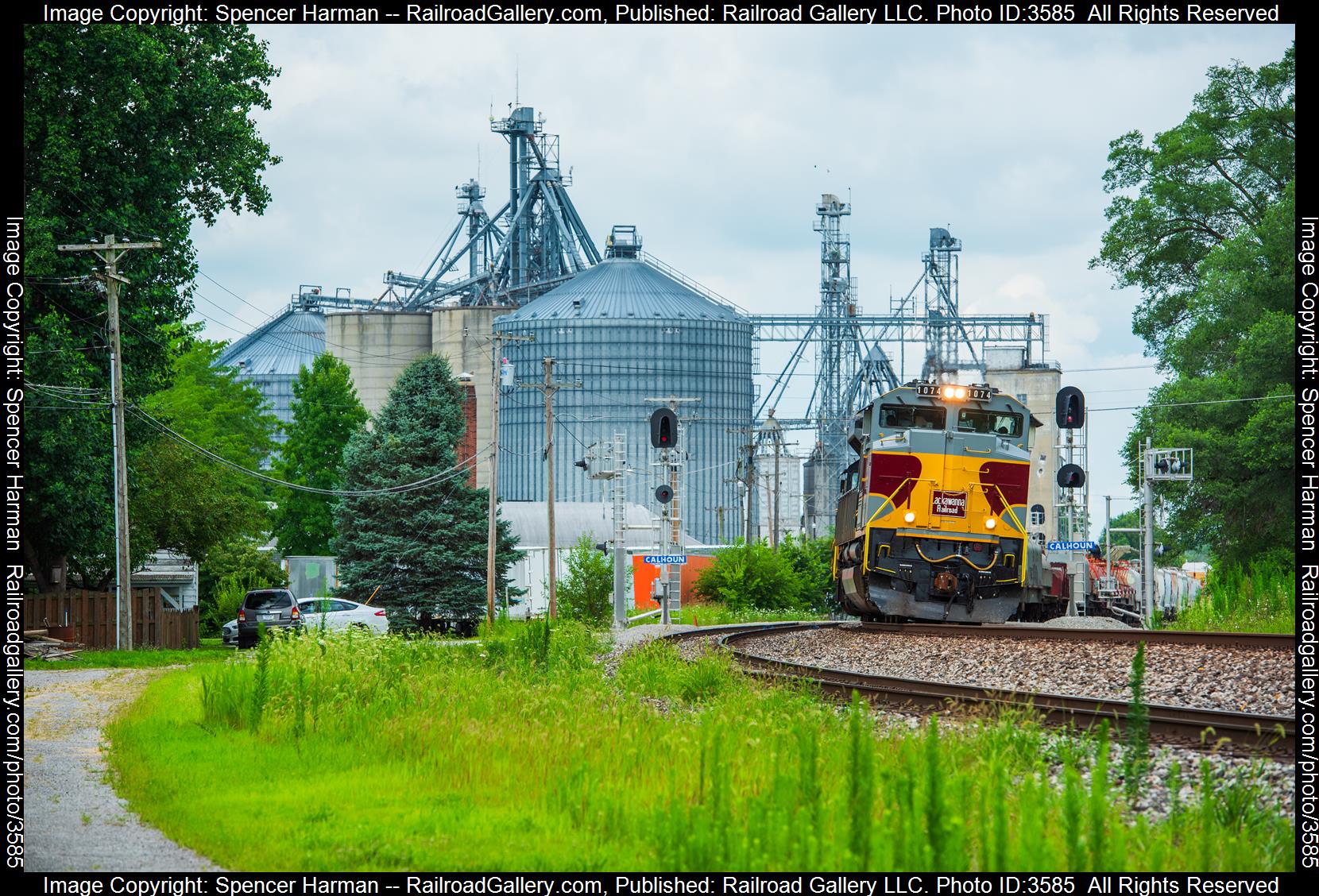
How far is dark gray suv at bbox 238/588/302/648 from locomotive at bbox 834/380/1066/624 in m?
20.1

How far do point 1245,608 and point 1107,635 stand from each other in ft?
23.5

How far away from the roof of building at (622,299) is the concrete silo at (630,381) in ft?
0.29

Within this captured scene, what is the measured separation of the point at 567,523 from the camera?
80.9 m

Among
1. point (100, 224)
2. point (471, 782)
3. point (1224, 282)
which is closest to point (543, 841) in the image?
point (471, 782)

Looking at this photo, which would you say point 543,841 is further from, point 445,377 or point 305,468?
point 305,468

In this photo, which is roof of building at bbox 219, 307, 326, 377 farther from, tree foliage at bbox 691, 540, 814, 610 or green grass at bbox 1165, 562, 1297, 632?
green grass at bbox 1165, 562, 1297, 632

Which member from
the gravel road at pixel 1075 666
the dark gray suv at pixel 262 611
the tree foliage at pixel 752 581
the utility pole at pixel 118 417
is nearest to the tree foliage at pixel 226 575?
the dark gray suv at pixel 262 611

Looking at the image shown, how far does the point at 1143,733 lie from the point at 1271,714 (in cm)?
315

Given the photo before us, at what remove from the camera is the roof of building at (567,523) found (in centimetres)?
7919

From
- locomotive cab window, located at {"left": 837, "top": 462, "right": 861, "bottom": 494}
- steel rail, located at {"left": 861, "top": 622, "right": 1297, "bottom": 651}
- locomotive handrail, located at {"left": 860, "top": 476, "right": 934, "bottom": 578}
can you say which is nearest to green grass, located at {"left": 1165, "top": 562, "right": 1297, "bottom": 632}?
steel rail, located at {"left": 861, "top": 622, "right": 1297, "bottom": 651}

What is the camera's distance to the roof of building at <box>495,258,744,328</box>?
318ft

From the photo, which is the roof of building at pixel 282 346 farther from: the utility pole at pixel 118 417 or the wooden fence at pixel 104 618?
the utility pole at pixel 118 417

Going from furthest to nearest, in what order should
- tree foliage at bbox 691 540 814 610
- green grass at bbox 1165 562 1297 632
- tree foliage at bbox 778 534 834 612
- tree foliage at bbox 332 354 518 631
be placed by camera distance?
1. tree foliage at bbox 778 534 834 612
2. tree foliage at bbox 332 354 518 631
3. tree foliage at bbox 691 540 814 610
4. green grass at bbox 1165 562 1297 632

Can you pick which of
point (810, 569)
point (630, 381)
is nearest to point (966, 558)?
point (810, 569)
